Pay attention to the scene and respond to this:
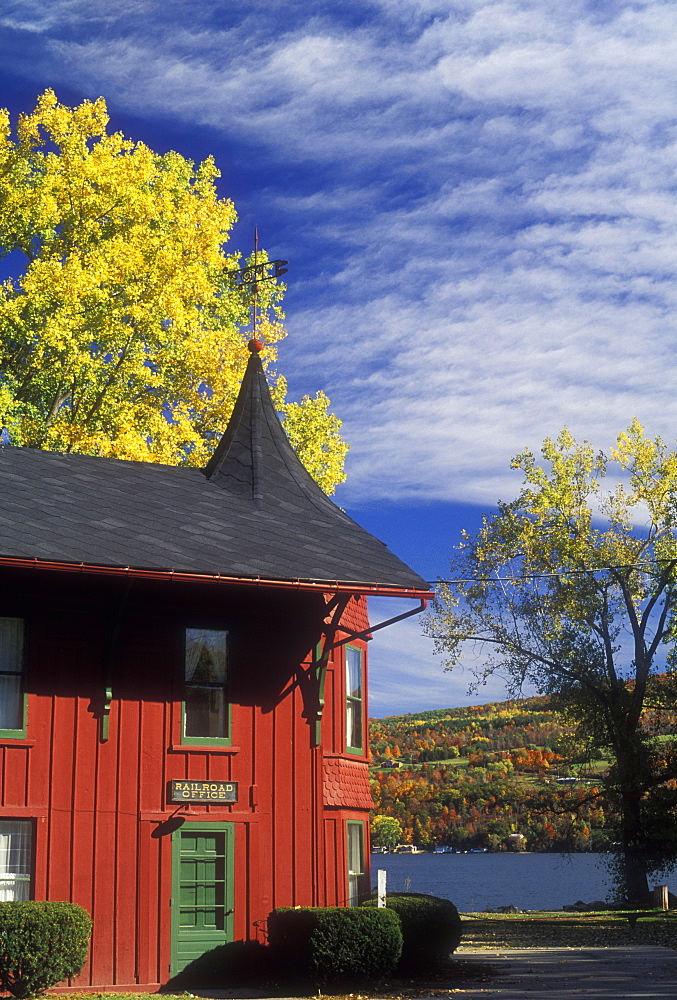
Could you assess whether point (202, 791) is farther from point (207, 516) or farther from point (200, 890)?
point (207, 516)

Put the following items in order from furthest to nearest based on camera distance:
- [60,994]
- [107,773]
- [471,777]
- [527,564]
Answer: [471,777] → [527,564] → [107,773] → [60,994]

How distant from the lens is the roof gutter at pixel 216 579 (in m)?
16.1

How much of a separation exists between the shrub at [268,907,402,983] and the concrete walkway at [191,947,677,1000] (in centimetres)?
80

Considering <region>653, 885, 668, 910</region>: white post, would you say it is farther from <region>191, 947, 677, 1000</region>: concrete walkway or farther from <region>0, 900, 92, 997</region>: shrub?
<region>0, 900, 92, 997</region>: shrub

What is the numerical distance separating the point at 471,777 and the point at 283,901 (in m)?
91.0

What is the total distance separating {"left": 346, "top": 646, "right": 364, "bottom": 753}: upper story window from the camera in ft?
67.9

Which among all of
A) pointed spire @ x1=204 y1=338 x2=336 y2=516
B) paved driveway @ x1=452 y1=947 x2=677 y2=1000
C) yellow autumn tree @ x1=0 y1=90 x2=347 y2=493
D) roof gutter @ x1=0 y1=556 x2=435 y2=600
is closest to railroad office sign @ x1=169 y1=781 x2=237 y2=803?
roof gutter @ x1=0 y1=556 x2=435 y2=600

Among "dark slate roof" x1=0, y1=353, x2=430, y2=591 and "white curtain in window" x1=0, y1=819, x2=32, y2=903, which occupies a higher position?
"dark slate roof" x1=0, y1=353, x2=430, y2=591

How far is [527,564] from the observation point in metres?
43.4

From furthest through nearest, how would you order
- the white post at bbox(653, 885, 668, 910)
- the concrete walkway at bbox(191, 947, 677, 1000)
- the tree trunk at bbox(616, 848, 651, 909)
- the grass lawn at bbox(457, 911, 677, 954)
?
the tree trunk at bbox(616, 848, 651, 909) < the white post at bbox(653, 885, 668, 910) < the grass lawn at bbox(457, 911, 677, 954) < the concrete walkway at bbox(191, 947, 677, 1000)

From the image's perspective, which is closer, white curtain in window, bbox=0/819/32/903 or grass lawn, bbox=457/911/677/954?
white curtain in window, bbox=0/819/32/903

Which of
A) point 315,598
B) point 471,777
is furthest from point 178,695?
point 471,777

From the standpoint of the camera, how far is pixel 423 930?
18547 mm

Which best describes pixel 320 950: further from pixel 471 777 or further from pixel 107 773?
pixel 471 777
